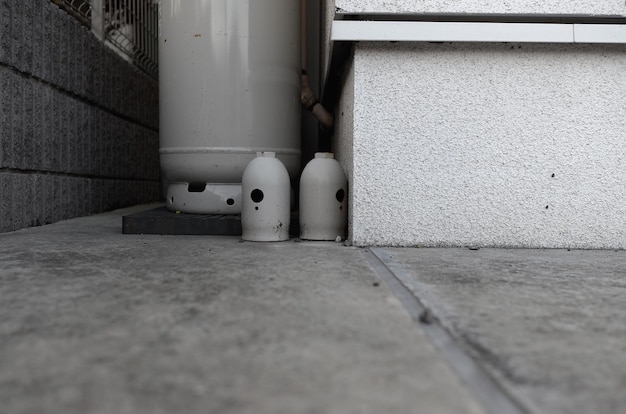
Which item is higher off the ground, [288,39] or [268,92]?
[288,39]

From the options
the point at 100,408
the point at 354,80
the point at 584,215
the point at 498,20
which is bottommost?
the point at 100,408

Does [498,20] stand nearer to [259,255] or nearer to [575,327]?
[259,255]

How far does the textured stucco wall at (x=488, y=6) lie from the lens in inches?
88.0

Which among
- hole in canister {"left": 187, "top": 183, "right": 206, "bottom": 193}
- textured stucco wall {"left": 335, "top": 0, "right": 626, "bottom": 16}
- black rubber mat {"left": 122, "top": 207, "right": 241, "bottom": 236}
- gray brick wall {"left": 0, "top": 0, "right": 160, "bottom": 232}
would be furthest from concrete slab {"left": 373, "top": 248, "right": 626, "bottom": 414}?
gray brick wall {"left": 0, "top": 0, "right": 160, "bottom": 232}

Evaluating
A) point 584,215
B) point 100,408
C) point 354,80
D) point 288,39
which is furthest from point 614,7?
point 100,408

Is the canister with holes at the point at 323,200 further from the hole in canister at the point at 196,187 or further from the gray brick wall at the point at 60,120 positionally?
the gray brick wall at the point at 60,120

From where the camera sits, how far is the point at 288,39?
9.96 ft

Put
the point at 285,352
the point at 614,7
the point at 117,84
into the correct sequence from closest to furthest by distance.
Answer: the point at 285,352 < the point at 614,7 < the point at 117,84

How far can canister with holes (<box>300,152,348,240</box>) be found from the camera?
2.50 metres

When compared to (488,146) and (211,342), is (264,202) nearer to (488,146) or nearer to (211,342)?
(488,146)

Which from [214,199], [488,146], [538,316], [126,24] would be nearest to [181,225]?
[214,199]

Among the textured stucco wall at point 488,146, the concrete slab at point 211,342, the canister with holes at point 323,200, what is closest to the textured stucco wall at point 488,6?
the textured stucco wall at point 488,146

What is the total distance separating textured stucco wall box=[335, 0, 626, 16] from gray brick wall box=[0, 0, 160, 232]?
172 cm

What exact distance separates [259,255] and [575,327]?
1.18 meters
